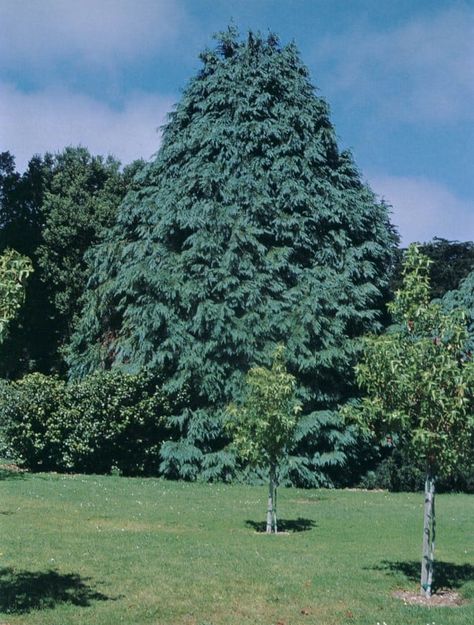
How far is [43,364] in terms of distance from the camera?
37406mm

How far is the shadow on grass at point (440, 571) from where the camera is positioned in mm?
11062

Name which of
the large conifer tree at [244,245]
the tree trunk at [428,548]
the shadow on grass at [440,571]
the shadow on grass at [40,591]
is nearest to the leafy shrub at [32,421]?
the large conifer tree at [244,245]

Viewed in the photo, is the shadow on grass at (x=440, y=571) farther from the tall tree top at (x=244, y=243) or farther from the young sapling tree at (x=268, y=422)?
the tall tree top at (x=244, y=243)

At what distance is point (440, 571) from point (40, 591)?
5.90 meters

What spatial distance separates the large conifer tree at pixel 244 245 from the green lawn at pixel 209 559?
584cm

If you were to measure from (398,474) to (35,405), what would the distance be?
11203mm

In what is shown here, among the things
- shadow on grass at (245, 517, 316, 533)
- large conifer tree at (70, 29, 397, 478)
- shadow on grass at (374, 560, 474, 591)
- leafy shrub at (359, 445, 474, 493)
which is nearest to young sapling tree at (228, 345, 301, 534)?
shadow on grass at (245, 517, 316, 533)

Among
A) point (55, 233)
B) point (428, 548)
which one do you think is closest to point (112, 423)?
point (55, 233)

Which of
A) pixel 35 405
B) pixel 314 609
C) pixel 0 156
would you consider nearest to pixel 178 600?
pixel 314 609

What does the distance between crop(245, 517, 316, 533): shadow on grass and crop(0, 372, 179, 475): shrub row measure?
893 centimetres

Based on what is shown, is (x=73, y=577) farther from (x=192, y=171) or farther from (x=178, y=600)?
(x=192, y=171)

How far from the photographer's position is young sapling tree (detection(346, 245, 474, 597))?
398 inches

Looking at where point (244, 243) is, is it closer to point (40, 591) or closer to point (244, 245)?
point (244, 245)

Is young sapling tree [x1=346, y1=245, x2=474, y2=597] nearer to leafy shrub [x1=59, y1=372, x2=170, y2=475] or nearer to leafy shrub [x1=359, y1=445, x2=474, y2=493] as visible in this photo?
leafy shrub [x1=359, y1=445, x2=474, y2=493]
